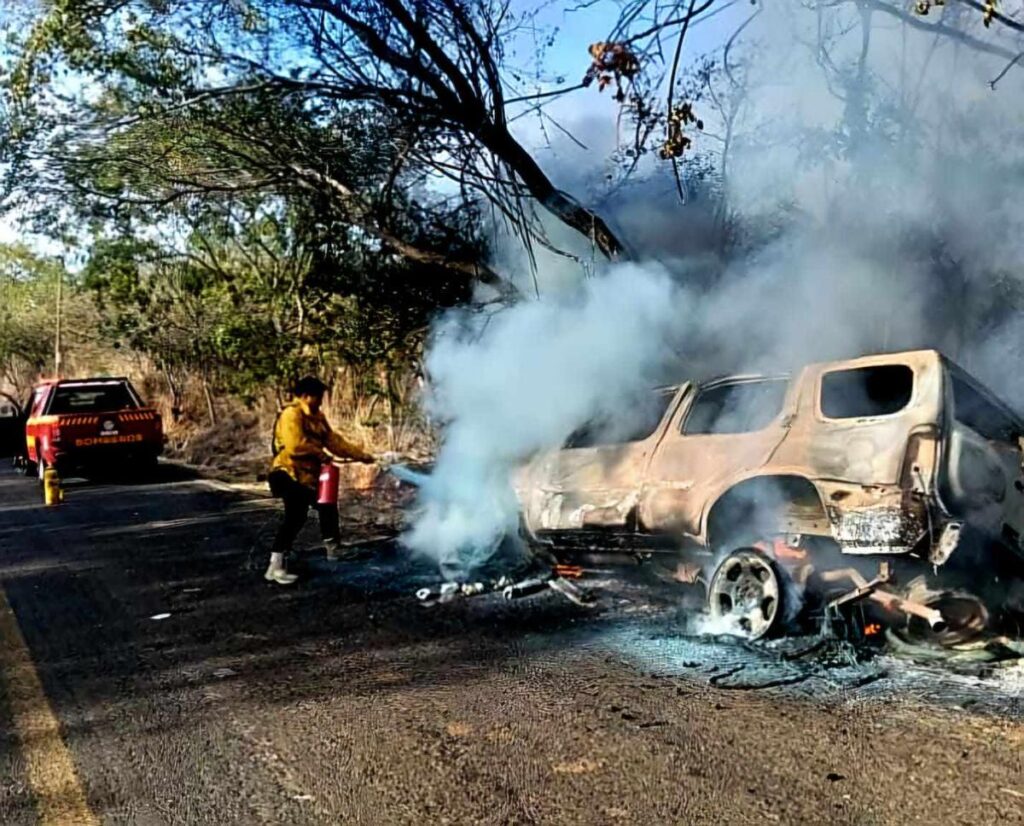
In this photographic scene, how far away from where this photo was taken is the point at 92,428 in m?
16.1

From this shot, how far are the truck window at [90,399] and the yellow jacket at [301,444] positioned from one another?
9818mm

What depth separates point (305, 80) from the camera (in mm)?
10766

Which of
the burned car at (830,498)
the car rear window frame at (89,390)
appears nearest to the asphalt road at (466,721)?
the burned car at (830,498)

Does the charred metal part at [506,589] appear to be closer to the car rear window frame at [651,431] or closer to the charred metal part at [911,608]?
the car rear window frame at [651,431]

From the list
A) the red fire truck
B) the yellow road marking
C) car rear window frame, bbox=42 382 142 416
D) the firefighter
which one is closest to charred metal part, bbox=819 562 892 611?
the firefighter

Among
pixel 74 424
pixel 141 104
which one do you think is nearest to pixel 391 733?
pixel 141 104

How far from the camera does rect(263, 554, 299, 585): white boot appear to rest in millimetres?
7500

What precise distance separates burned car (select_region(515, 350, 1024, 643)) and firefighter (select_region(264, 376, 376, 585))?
7.02ft

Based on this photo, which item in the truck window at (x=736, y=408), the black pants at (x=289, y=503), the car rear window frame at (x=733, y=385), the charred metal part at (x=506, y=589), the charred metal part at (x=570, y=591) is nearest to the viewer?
the car rear window frame at (x=733, y=385)

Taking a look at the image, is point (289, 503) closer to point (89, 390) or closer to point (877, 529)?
point (877, 529)

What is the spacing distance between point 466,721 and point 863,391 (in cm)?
300

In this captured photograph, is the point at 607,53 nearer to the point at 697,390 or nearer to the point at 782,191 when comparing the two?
the point at 697,390

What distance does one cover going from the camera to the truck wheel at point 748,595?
561 centimetres

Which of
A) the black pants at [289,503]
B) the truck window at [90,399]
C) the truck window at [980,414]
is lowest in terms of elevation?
the black pants at [289,503]
